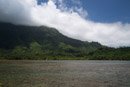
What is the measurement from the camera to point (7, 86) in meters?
61.1

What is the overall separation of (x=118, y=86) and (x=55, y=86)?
1608 centimetres

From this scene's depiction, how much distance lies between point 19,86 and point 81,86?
52.3 feet

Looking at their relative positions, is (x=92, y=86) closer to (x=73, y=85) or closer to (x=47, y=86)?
(x=73, y=85)

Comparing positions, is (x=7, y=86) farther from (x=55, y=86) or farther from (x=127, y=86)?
(x=127, y=86)

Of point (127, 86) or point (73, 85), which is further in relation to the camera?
point (73, 85)

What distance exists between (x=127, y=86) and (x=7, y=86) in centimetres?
3011

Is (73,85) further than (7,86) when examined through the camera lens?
Yes

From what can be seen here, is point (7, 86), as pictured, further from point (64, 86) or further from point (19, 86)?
point (64, 86)

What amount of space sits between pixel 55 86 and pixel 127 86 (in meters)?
18.3

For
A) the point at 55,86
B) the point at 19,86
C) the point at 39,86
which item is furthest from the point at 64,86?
the point at 19,86

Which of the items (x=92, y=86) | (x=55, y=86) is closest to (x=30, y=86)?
(x=55, y=86)

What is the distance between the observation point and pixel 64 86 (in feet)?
207

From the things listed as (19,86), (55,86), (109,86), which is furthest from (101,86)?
(19,86)

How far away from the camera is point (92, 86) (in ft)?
206
